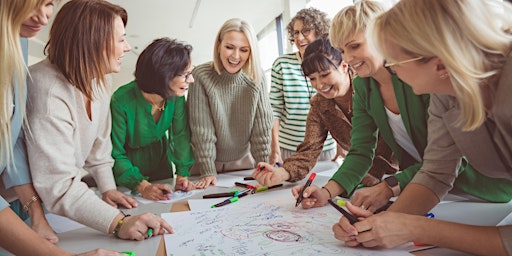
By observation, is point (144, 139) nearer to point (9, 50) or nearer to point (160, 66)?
point (160, 66)

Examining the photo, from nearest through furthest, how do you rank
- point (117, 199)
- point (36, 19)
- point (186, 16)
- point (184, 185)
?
point (36, 19) < point (117, 199) < point (184, 185) < point (186, 16)

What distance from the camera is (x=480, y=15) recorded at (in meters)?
0.66

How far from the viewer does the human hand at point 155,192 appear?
1312 mm

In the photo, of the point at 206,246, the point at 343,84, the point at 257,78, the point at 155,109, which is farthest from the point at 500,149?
the point at 155,109

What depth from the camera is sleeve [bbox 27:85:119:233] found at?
93cm

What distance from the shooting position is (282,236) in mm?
859

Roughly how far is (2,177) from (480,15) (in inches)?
46.1

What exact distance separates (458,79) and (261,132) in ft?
4.04

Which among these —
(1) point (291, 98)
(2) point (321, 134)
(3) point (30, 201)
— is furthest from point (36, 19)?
(1) point (291, 98)

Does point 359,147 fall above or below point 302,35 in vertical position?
below

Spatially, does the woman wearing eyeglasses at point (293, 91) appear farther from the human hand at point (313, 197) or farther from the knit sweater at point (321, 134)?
the human hand at point (313, 197)

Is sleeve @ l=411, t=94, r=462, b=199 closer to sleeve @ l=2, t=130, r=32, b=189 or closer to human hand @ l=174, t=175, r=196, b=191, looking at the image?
human hand @ l=174, t=175, r=196, b=191

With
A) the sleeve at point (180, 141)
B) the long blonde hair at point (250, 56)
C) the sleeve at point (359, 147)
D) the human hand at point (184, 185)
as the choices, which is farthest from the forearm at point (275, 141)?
the sleeve at point (359, 147)

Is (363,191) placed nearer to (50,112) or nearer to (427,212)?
(427,212)
